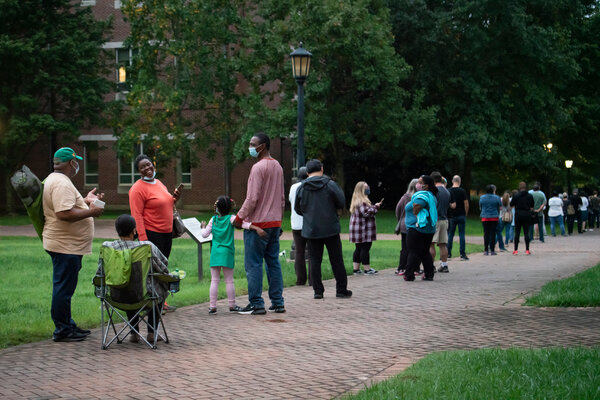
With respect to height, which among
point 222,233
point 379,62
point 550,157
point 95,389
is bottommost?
point 95,389

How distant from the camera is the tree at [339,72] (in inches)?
1414

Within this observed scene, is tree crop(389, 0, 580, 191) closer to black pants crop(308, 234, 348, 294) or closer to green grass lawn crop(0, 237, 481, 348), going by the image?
green grass lawn crop(0, 237, 481, 348)

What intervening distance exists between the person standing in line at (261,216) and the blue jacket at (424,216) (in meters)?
4.09

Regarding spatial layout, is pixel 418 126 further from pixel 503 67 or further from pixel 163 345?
pixel 163 345

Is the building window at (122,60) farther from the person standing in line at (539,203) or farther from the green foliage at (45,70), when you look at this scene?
the person standing in line at (539,203)

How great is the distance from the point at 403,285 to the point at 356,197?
2.32 metres

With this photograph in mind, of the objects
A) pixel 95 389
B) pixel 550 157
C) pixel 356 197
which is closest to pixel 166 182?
pixel 550 157

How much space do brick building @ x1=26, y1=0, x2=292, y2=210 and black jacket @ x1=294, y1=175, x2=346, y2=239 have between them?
34.4 m

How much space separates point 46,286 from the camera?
1374 centimetres

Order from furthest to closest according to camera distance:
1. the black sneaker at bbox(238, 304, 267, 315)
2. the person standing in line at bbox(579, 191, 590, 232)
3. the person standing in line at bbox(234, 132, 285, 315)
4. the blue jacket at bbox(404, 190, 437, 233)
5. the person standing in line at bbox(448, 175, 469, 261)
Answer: the person standing in line at bbox(579, 191, 590, 232), the person standing in line at bbox(448, 175, 469, 261), the blue jacket at bbox(404, 190, 437, 233), the black sneaker at bbox(238, 304, 267, 315), the person standing in line at bbox(234, 132, 285, 315)

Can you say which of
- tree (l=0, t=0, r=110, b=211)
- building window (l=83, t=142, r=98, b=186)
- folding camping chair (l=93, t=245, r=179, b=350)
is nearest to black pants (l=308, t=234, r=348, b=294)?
folding camping chair (l=93, t=245, r=179, b=350)

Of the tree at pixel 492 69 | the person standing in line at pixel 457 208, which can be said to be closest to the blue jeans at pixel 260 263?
the person standing in line at pixel 457 208

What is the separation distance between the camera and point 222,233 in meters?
10.4

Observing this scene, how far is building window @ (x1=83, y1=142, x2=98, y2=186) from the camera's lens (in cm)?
4912
